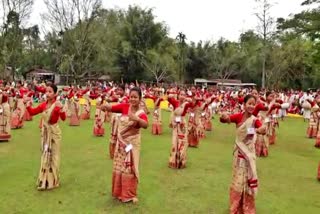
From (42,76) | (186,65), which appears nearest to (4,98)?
(186,65)

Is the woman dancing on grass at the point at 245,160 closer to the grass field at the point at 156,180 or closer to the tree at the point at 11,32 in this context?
the grass field at the point at 156,180

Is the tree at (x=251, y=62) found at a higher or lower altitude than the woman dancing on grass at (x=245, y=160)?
higher

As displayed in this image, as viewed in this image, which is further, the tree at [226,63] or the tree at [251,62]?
the tree at [226,63]

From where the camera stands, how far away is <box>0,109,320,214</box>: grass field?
801 centimetres

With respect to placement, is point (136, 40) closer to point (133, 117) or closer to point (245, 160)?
point (133, 117)

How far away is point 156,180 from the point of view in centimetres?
996

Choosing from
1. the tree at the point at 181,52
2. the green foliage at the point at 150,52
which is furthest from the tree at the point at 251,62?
the tree at the point at 181,52

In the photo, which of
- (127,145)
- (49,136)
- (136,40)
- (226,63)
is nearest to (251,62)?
(226,63)

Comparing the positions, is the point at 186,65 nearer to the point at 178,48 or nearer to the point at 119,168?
the point at 178,48

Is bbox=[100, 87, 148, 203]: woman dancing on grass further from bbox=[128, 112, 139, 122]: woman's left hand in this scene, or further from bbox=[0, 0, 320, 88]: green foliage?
bbox=[0, 0, 320, 88]: green foliage

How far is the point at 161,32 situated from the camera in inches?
2304

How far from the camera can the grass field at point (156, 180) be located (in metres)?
8.01

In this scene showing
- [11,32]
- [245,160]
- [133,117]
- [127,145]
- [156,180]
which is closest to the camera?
[245,160]

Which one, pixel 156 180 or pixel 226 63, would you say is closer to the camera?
pixel 156 180
